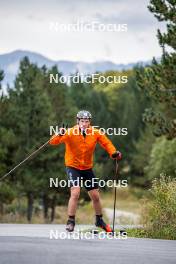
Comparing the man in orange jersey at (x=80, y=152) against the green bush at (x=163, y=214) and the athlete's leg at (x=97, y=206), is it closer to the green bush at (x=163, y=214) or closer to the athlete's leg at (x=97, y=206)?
the athlete's leg at (x=97, y=206)

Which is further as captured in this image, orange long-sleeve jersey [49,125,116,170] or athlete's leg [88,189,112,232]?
athlete's leg [88,189,112,232]

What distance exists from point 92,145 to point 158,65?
52.7 feet

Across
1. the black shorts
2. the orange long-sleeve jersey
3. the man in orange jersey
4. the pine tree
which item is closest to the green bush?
the man in orange jersey

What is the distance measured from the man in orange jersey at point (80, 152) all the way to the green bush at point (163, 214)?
6.70 feet

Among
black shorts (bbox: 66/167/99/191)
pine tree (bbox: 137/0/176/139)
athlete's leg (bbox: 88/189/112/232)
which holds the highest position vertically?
pine tree (bbox: 137/0/176/139)

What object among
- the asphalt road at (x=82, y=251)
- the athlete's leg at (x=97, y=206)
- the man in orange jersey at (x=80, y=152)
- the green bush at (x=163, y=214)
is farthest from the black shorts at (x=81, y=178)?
the green bush at (x=163, y=214)

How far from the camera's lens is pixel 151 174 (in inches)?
2539

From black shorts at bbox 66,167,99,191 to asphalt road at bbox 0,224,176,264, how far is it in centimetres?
115

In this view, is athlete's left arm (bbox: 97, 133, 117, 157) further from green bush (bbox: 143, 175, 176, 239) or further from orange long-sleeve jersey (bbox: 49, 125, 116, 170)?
green bush (bbox: 143, 175, 176, 239)

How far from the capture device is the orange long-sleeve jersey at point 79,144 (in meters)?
12.5

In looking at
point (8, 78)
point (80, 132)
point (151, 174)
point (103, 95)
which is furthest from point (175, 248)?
point (103, 95)

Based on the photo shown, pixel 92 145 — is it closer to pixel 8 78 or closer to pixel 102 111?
pixel 8 78

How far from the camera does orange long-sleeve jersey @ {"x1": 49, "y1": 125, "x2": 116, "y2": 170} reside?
41.0 feet

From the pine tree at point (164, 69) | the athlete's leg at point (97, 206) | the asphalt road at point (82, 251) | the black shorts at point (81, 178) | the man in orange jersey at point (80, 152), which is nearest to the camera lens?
the asphalt road at point (82, 251)
